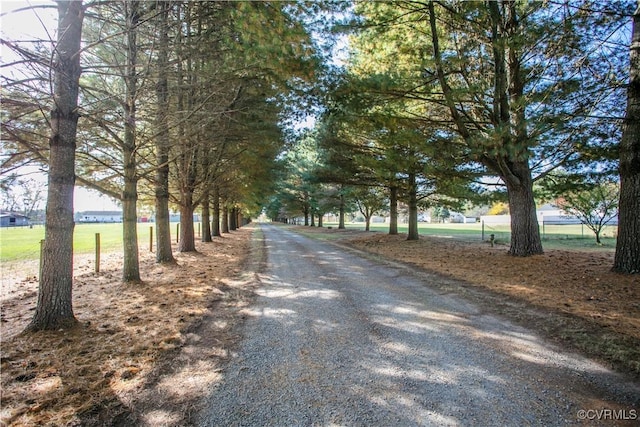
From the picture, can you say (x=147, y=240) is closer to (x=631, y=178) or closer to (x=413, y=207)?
(x=413, y=207)

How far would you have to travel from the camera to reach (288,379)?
111 inches

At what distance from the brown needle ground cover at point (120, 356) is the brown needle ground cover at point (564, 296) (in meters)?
4.00

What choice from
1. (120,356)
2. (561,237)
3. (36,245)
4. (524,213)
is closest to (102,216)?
(36,245)

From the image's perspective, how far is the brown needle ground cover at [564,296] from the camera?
3.54 m

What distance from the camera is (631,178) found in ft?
20.6

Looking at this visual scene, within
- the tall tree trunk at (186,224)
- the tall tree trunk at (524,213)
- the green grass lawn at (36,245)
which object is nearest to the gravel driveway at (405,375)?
the tall tree trunk at (524,213)

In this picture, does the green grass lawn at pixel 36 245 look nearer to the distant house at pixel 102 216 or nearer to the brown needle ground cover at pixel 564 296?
the brown needle ground cover at pixel 564 296

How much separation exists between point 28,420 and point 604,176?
11.7 metres

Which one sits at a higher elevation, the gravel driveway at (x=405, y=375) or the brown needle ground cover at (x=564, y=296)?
the brown needle ground cover at (x=564, y=296)

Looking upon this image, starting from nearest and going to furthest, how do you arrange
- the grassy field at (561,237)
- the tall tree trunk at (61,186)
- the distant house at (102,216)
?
1. the tall tree trunk at (61,186)
2. the grassy field at (561,237)
3. the distant house at (102,216)

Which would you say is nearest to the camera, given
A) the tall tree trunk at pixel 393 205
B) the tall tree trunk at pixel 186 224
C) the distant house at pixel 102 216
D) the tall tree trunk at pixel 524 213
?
the tall tree trunk at pixel 524 213

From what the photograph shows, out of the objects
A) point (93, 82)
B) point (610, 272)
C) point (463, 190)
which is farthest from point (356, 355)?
point (463, 190)

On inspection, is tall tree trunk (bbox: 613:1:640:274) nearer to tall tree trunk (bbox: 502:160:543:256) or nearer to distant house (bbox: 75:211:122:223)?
tall tree trunk (bbox: 502:160:543:256)

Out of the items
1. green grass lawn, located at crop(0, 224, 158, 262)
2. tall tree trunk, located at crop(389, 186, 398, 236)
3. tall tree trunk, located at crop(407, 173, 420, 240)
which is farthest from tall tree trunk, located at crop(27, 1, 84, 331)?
tall tree trunk, located at crop(389, 186, 398, 236)
